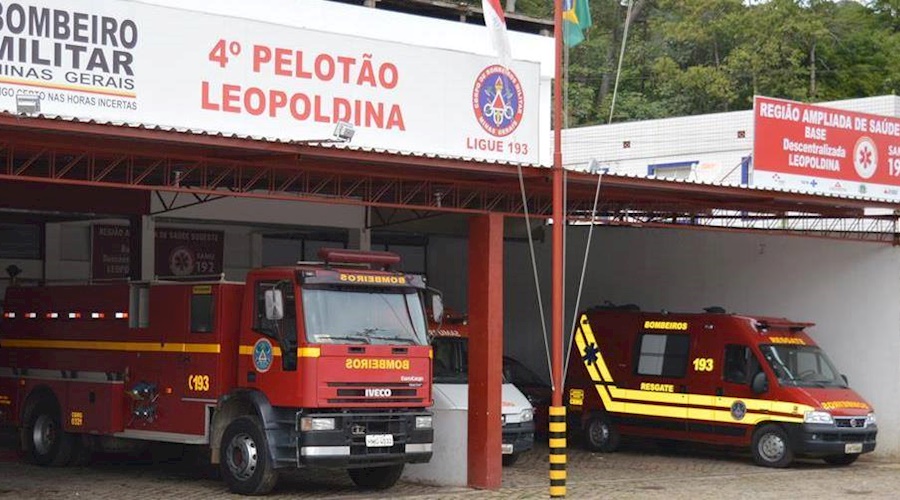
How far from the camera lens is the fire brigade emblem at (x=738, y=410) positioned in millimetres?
23172

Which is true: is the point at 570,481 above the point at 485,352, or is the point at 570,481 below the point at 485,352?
below

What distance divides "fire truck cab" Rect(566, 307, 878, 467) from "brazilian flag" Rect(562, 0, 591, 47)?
245 inches

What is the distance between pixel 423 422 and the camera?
18.3 m

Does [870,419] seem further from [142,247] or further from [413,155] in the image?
[142,247]

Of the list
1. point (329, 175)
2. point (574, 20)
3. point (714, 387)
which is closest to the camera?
point (329, 175)

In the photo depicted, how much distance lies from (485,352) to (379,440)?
2395 mm

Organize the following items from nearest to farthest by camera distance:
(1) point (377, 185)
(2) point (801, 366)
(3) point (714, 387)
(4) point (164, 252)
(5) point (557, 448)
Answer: (5) point (557, 448)
(1) point (377, 185)
(2) point (801, 366)
(3) point (714, 387)
(4) point (164, 252)

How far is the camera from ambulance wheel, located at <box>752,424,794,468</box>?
22.6m

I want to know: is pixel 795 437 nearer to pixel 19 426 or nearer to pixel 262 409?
pixel 262 409

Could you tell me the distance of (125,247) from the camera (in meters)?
→ 25.5

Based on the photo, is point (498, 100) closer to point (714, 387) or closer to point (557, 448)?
point (557, 448)

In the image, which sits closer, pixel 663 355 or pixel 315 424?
pixel 315 424

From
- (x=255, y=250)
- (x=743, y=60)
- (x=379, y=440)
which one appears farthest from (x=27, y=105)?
(x=743, y=60)

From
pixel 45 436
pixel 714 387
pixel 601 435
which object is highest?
pixel 714 387
